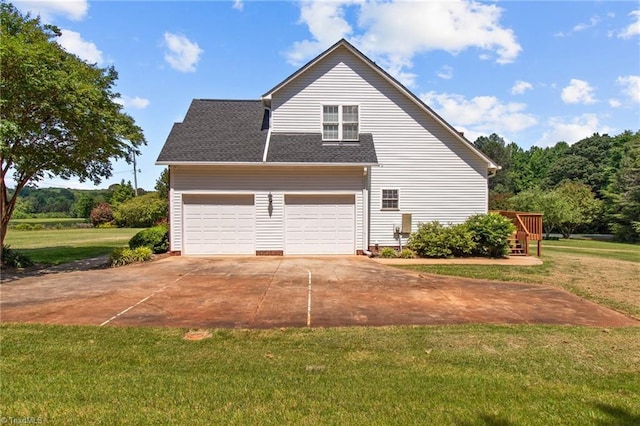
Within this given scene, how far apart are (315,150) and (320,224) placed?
2903mm

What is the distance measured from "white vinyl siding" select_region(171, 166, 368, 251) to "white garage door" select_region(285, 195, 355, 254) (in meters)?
0.23

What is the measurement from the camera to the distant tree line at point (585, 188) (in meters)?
36.3

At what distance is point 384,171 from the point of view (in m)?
14.8

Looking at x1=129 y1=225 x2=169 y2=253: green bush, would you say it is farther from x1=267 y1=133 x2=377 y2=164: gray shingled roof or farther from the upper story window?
the upper story window

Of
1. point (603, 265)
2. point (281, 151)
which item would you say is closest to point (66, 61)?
point (281, 151)

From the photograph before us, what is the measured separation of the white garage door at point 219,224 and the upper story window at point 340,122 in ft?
13.9

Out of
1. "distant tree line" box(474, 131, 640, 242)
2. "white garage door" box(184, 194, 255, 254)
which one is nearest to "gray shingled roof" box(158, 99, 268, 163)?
"white garage door" box(184, 194, 255, 254)

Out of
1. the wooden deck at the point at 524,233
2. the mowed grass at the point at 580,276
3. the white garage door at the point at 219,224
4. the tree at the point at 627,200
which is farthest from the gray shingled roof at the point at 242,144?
the tree at the point at 627,200

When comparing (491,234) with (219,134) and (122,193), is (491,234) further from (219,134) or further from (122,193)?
(122,193)

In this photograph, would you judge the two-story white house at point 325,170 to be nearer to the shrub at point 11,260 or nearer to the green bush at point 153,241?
the green bush at point 153,241

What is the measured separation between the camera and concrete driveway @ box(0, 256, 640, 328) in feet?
20.6

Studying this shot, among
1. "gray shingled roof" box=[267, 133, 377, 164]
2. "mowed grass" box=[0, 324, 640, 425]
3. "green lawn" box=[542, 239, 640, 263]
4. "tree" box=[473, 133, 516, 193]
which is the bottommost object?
"green lawn" box=[542, 239, 640, 263]

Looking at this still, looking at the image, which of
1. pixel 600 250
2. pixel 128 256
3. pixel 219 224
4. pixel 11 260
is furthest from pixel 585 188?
pixel 11 260

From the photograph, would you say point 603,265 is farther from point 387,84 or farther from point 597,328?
point 387,84
